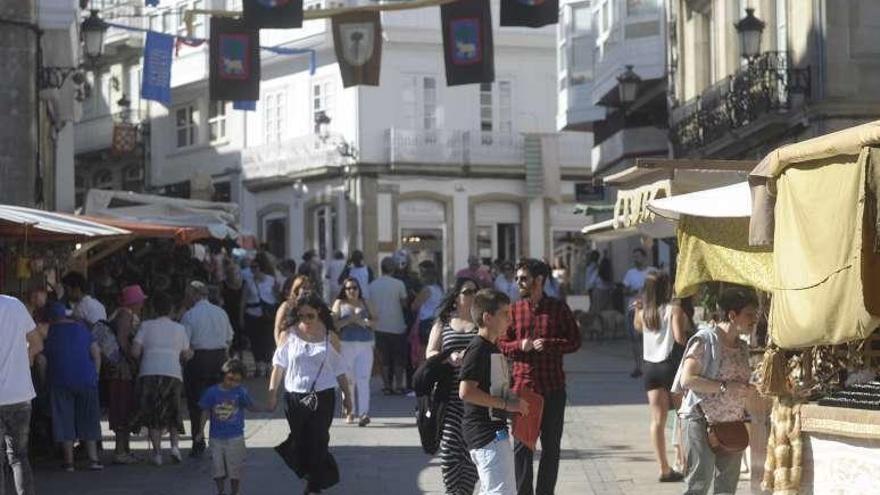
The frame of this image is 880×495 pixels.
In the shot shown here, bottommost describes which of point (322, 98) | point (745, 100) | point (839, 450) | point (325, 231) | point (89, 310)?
point (839, 450)

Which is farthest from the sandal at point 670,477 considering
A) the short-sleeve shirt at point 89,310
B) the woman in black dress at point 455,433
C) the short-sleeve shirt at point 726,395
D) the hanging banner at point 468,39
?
the hanging banner at point 468,39

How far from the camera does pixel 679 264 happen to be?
12383 mm

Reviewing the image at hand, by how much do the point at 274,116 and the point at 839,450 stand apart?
1730 inches

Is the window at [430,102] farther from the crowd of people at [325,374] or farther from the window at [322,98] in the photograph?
the crowd of people at [325,374]

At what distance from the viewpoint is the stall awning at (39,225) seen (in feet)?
46.0

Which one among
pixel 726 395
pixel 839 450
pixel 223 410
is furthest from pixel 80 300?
pixel 839 450

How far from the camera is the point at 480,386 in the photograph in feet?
33.9

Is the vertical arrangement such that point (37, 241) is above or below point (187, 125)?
below

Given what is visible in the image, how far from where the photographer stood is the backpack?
53.3ft

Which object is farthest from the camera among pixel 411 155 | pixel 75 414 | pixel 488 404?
pixel 411 155

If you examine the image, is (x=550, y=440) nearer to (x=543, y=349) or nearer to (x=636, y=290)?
(x=543, y=349)

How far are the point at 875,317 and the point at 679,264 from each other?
4.04 metres

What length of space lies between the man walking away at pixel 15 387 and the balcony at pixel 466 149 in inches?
1463

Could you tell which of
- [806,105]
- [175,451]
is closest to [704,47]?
[806,105]
